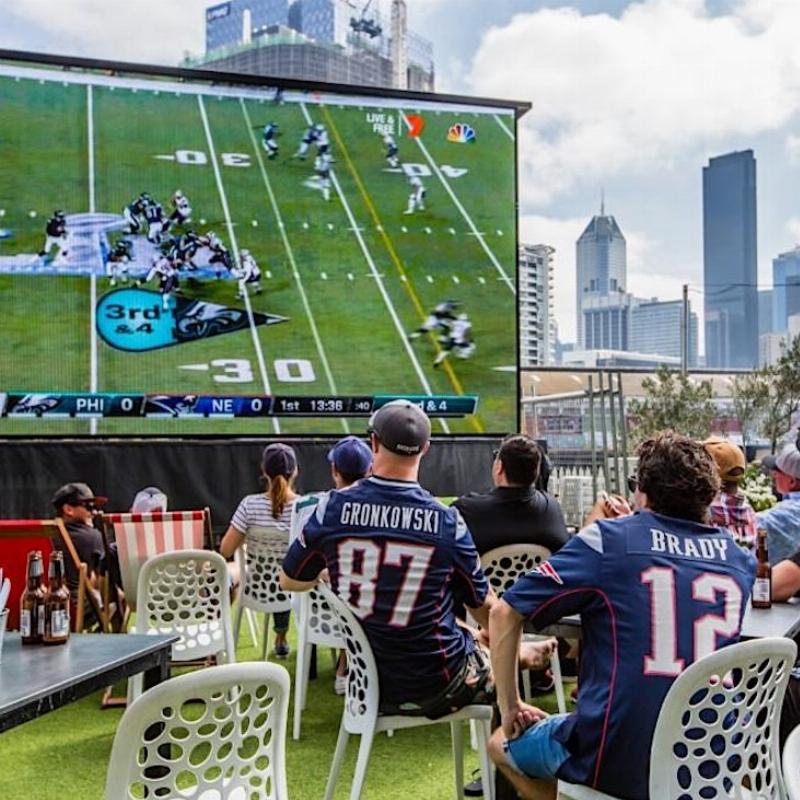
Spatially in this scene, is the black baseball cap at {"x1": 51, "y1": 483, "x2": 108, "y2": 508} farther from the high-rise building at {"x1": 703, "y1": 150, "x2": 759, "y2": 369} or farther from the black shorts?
the high-rise building at {"x1": 703, "y1": 150, "x2": 759, "y2": 369}

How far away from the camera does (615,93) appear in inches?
982

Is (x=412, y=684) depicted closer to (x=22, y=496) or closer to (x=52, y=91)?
(x=22, y=496)

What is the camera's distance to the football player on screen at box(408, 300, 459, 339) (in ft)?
35.3

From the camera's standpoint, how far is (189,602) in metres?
4.32

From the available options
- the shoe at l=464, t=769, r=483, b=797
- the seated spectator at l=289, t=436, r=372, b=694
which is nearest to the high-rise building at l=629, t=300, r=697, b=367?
the seated spectator at l=289, t=436, r=372, b=694

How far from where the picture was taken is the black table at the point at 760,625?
105 inches

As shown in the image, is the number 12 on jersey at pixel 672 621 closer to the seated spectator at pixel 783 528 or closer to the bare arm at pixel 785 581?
the bare arm at pixel 785 581

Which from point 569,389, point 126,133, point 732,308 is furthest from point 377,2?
point 732,308

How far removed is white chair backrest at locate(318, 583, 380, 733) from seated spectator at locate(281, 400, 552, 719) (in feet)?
0.11

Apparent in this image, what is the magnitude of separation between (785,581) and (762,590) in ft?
0.29

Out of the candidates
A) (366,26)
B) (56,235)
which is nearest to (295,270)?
(56,235)

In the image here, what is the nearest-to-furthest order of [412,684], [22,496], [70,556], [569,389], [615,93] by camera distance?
[412,684] < [70,556] < [22,496] < [615,93] < [569,389]

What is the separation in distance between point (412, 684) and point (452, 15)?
63.9 ft

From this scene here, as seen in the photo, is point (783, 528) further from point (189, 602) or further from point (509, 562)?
point (189, 602)
